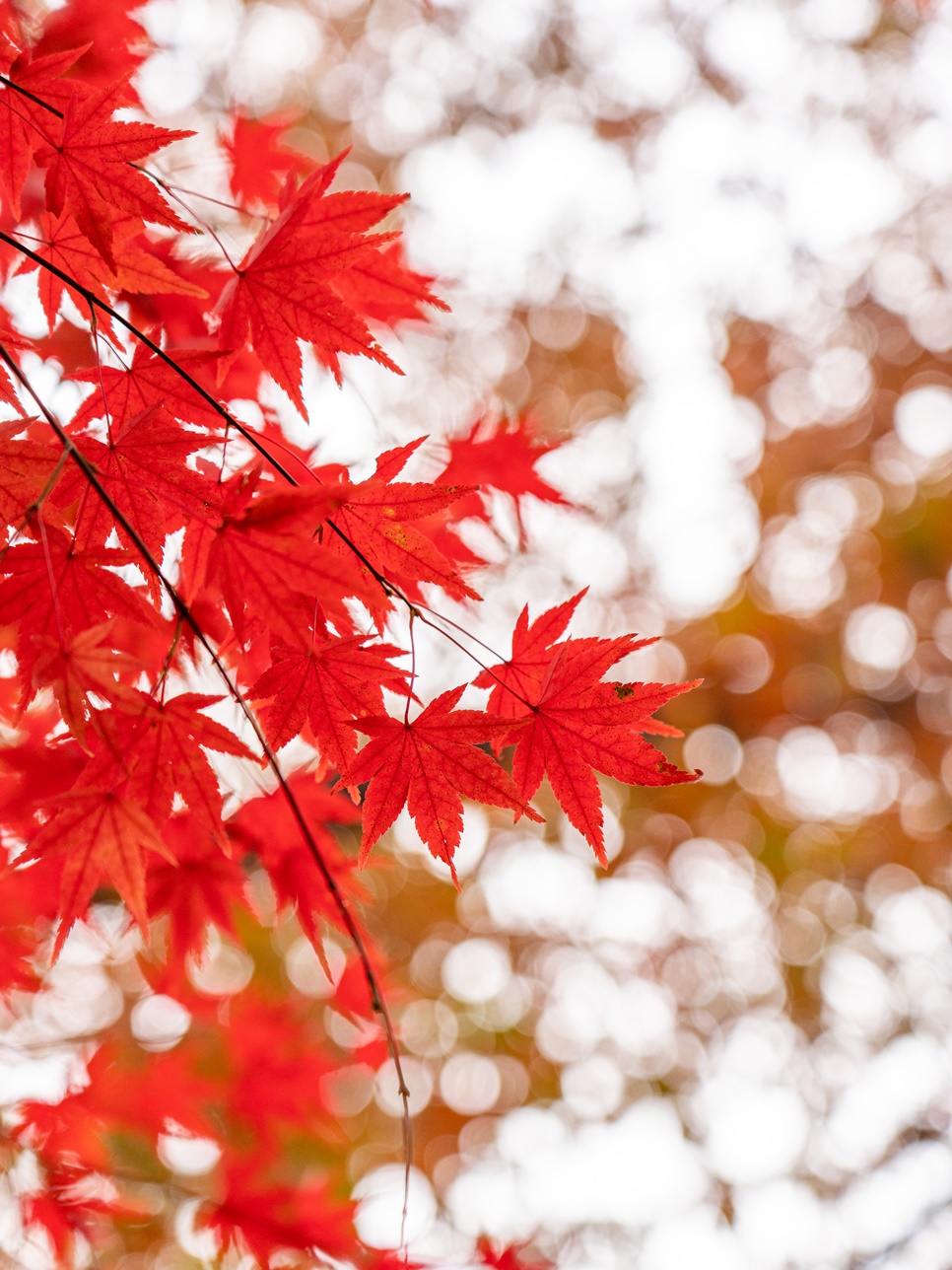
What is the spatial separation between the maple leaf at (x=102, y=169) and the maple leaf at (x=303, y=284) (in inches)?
4.2

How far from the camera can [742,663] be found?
505cm

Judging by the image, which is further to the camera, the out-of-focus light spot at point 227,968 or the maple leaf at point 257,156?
the out-of-focus light spot at point 227,968

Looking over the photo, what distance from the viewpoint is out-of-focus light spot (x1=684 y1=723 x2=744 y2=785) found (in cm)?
511

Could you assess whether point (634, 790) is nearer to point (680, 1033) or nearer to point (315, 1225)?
point (680, 1033)

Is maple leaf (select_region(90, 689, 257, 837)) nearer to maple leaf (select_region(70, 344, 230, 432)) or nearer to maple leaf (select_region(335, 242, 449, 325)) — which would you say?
maple leaf (select_region(70, 344, 230, 432))

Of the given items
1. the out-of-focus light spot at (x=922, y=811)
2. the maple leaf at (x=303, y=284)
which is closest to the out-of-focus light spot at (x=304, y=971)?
the out-of-focus light spot at (x=922, y=811)

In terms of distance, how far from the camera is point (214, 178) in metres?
2.20

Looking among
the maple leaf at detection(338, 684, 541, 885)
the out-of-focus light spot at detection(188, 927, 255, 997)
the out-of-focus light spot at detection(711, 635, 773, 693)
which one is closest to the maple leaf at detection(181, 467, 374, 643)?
the maple leaf at detection(338, 684, 541, 885)

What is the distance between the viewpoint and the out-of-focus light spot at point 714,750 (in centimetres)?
511

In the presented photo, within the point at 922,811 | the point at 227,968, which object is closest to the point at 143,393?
the point at 922,811

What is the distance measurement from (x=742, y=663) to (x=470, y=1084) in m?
3.48

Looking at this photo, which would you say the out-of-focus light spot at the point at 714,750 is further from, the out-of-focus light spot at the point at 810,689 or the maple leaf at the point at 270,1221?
the maple leaf at the point at 270,1221

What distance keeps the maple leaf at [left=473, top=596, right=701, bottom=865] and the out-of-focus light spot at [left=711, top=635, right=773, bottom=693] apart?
13.3 ft

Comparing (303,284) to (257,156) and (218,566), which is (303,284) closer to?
(218,566)
